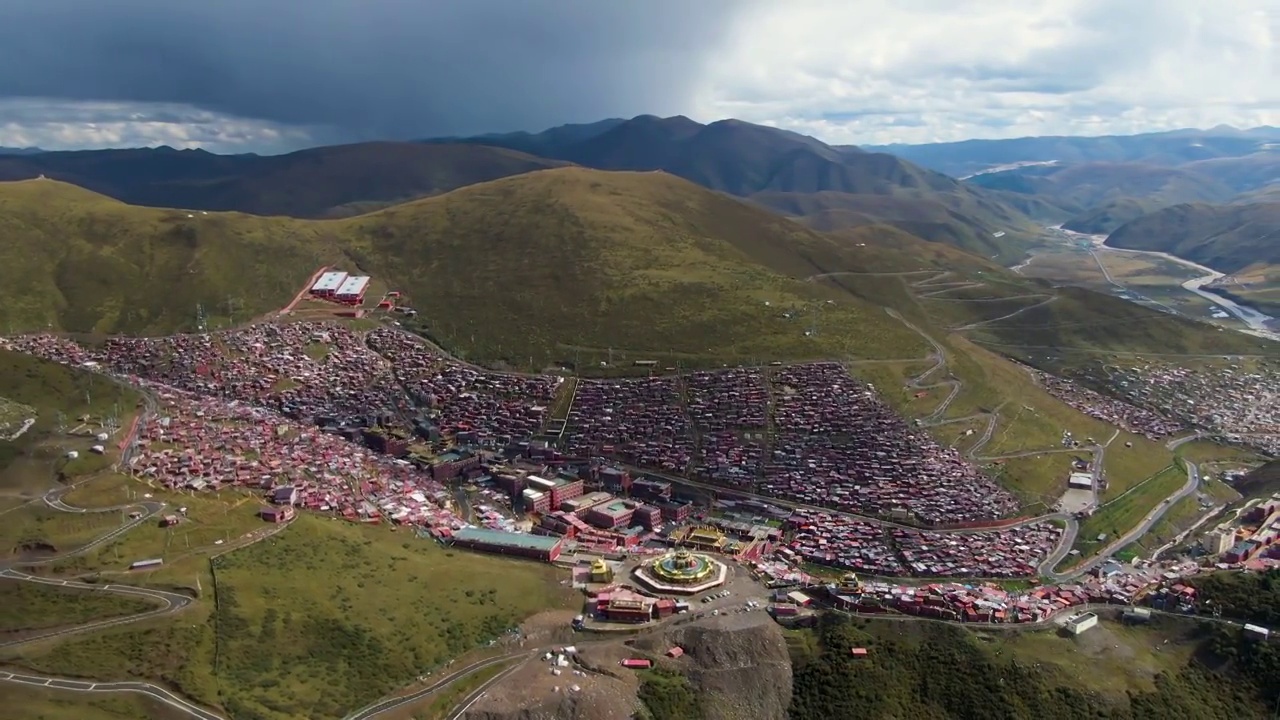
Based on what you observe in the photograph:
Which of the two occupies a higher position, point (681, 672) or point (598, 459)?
point (598, 459)

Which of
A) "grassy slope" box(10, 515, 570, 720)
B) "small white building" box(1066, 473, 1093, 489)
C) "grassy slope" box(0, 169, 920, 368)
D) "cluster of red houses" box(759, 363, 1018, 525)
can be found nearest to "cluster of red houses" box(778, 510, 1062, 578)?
"cluster of red houses" box(759, 363, 1018, 525)

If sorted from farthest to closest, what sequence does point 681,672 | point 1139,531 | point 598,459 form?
point 598,459
point 1139,531
point 681,672

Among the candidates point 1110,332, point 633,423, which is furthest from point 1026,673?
A: point 1110,332

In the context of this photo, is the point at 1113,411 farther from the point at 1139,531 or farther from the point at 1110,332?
the point at 1110,332

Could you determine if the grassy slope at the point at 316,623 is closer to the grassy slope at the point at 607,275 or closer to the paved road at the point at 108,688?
the paved road at the point at 108,688

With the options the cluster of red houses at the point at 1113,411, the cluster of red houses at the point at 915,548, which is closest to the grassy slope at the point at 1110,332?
the cluster of red houses at the point at 1113,411

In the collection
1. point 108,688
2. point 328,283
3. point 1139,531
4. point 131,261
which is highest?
Result: point 131,261

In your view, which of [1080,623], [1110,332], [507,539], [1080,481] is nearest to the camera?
[1080,623]
